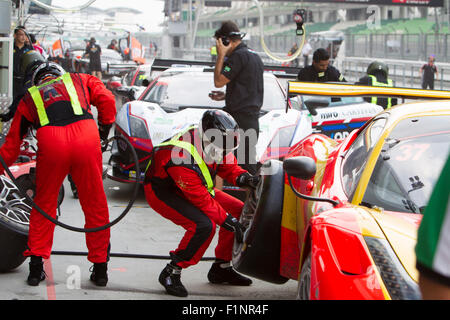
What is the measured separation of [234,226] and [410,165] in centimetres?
147

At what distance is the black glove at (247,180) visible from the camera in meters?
5.38

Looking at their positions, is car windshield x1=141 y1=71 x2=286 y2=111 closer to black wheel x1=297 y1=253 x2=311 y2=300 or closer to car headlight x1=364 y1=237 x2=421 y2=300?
black wheel x1=297 y1=253 x2=311 y2=300

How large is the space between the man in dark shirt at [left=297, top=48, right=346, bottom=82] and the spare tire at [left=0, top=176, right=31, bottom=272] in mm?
5192

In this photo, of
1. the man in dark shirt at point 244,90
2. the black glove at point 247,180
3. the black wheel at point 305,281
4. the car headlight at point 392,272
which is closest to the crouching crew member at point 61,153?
the black glove at point 247,180

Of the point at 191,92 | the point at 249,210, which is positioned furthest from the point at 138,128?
the point at 249,210

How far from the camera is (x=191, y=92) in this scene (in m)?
9.26

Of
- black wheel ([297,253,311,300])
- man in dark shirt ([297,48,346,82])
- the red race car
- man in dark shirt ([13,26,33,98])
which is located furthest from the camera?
man in dark shirt ([13,26,33,98])

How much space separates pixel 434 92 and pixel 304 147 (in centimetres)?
98

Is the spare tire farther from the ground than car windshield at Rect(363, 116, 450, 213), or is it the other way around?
car windshield at Rect(363, 116, 450, 213)

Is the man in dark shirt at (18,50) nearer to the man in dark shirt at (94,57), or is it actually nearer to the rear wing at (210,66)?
the rear wing at (210,66)

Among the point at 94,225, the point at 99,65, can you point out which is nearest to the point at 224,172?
the point at 94,225

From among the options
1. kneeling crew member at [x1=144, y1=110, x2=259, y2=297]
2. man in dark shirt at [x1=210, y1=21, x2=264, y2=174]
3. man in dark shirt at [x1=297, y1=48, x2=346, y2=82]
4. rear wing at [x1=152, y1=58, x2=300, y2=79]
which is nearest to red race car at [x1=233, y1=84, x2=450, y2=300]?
kneeling crew member at [x1=144, y1=110, x2=259, y2=297]

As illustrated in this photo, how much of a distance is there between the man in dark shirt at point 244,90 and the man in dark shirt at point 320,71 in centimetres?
243

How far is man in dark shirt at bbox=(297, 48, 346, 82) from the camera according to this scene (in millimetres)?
9920
